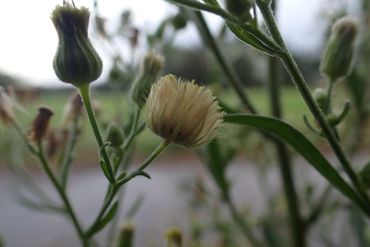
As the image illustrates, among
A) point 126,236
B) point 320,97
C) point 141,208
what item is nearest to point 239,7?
point 320,97

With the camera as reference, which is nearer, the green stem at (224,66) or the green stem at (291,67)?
the green stem at (291,67)

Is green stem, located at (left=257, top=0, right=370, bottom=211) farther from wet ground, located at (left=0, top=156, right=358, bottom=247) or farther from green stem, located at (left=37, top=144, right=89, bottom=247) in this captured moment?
wet ground, located at (left=0, top=156, right=358, bottom=247)

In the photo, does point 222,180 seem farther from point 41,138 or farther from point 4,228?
point 4,228

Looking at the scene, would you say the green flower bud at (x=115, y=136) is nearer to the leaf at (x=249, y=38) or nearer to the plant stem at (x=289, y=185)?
the leaf at (x=249, y=38)

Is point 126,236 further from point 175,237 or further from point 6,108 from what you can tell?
point 6,108

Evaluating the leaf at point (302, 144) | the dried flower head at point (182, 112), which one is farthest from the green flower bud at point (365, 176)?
the dried flower head at point (182, 112)

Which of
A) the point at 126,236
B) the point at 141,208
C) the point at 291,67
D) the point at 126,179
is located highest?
the point at 291,67

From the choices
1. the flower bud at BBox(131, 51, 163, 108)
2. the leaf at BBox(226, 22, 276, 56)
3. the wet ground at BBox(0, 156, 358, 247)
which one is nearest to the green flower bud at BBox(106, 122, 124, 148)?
the flower bud at BBox(131, 51, 163, 108)
